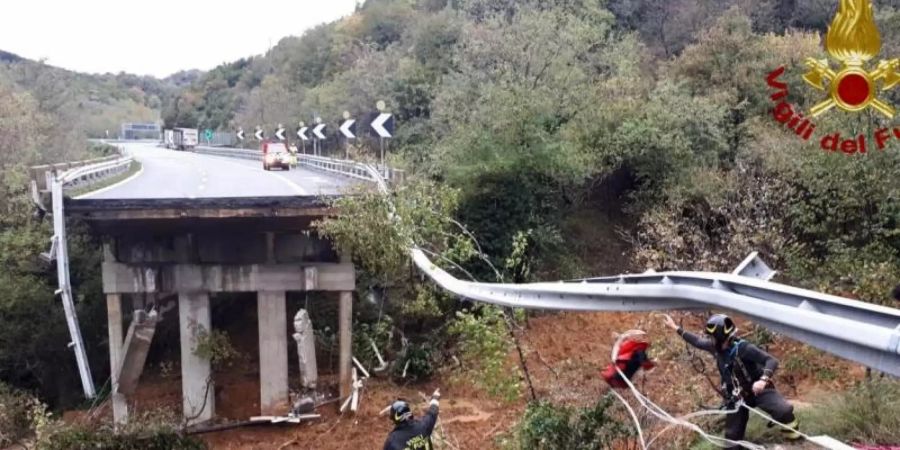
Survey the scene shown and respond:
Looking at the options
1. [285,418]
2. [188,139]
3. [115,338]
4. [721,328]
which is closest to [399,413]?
[721,328]

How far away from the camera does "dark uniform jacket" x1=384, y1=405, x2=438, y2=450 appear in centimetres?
823

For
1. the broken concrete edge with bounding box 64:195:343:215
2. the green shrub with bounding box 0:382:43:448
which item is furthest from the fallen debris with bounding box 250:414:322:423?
the green shrub with bounding box 0:382:43:448

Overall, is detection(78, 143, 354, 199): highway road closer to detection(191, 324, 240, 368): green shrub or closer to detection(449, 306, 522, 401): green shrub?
detection(191, 324, 240, 368): green shrub

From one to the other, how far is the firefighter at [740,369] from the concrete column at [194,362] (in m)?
12.7

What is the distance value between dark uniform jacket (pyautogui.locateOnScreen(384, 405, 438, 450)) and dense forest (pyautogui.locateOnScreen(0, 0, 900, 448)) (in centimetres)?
113

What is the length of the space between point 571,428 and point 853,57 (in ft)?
17.5

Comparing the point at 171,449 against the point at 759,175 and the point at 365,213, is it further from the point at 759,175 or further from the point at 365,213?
the point at 759,175

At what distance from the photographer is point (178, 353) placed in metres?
22.4

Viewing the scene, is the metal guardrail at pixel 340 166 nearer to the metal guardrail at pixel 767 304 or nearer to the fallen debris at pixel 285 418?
the fallen debris at pixel 285 418

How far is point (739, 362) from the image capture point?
22.6 ft

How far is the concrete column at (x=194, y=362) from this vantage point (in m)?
16.7

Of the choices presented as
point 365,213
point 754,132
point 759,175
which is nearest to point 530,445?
point 365,213

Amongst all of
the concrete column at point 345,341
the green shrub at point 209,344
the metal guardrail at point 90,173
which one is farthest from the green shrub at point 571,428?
the metal guardrail at point 90,173

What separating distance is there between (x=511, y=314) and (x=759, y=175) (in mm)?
10643
